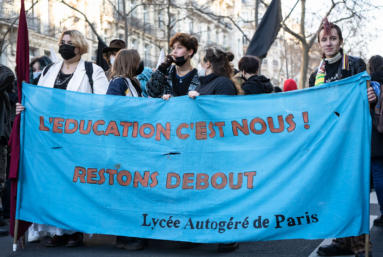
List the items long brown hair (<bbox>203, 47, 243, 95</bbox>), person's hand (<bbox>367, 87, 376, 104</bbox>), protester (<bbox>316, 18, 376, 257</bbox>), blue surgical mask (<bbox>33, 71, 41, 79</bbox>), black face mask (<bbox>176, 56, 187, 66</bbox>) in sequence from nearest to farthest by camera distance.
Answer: person's hand (<bbox>367, 87, 376, 104</bbox>)
protester (<bbox>316, 18, 376, 257</bbox>)
long brown hair (<bbox>203, 47, 243, 95</bbox>)
black face mask (<bbox>176, 56, 187, 66</bbox>)
blue surgical mask (<bbox>33, 71, 41, 79</bbox>)

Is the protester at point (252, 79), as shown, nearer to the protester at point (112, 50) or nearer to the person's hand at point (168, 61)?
the person's hand at point (168, 61)

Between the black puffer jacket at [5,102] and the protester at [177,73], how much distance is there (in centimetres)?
173

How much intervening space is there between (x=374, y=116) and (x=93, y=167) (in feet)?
9.76

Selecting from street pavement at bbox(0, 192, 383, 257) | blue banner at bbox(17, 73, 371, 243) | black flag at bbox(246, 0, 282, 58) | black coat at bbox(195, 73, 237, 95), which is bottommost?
street pavement at bbox(0, 192, 383, 257)

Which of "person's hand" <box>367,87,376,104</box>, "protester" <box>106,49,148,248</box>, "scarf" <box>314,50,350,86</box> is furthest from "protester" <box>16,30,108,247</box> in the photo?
"person's hand" <box>367,87,376,104</box>

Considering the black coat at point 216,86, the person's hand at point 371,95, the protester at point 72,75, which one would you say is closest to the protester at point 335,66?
the person's hand at point 371,95

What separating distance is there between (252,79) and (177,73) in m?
1.14

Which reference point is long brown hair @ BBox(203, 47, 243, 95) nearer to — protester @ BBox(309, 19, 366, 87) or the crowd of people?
the crowd of people

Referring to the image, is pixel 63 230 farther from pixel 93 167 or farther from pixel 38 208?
pixel 93 167

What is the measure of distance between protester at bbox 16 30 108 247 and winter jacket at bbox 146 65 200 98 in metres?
0.46

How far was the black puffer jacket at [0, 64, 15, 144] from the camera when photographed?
5746 millimetres

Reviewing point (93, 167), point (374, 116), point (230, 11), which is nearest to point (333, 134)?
point (374, 116)

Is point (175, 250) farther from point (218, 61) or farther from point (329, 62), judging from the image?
point (329, 62)

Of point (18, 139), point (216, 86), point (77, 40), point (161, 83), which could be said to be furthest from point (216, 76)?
point (18, 139)
